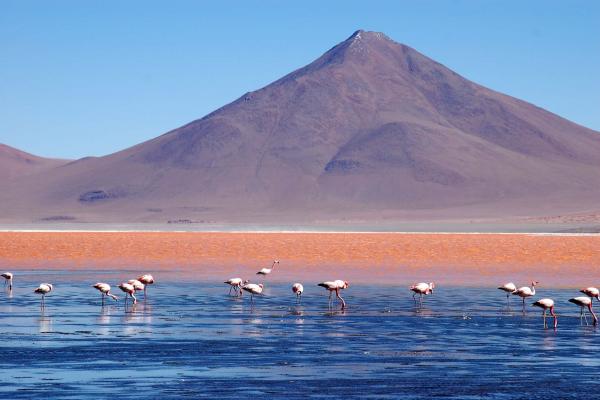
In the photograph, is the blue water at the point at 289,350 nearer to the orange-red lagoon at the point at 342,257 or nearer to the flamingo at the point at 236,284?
the flamingo at the point at 236,284

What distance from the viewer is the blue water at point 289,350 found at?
15.2 metres

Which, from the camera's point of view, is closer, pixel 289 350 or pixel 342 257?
pixel 289 350

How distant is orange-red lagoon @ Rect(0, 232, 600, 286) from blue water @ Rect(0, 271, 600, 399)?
10666 mm

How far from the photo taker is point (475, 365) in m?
17.4

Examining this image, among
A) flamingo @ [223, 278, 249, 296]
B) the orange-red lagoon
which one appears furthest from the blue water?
the orange-red lagoon

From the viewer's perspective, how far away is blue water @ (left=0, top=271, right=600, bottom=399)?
49.9 ft

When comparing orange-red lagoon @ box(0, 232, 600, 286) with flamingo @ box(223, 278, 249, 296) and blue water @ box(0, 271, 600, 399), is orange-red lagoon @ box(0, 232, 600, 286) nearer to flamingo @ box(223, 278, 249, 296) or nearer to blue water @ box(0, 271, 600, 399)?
flamingo @ box(223, 278, 249, 296)

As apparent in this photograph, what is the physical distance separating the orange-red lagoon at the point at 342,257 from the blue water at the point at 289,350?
1067cm

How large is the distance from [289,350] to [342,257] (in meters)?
29.2

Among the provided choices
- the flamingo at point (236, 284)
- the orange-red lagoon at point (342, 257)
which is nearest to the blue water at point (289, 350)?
the flamingo at point (236, 284)

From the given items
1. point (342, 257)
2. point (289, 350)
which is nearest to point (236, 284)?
point (289, 350)

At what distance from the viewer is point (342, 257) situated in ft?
158

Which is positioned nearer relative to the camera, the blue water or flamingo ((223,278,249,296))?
the blue water

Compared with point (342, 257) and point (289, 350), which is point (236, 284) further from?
point (342, 257)
